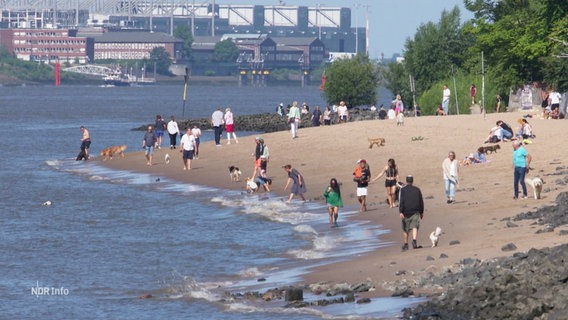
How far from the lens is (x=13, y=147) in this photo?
74.5 meters

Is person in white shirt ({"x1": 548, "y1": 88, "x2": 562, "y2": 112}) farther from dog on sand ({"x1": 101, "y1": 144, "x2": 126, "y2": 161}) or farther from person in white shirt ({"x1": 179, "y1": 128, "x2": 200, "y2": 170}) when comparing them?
dog on sand ({"x1": 101, "y1": 144, "x2": 126, "y2": 161})

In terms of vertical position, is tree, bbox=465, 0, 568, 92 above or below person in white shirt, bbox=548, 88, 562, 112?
above

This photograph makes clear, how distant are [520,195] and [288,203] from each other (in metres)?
7.34

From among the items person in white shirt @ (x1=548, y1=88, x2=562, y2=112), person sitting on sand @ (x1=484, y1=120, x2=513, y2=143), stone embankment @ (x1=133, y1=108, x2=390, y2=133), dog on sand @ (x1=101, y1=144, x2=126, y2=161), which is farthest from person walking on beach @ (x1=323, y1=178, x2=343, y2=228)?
stone embankment @ (x1=133, y1=108, x2=390, y2=133)

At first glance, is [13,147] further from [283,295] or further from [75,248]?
[283,295]

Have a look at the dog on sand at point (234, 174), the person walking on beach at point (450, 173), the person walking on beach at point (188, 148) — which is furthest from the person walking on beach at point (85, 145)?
the person walking on beach at point (450, 173)

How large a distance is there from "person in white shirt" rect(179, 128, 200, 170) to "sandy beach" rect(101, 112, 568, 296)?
39cm

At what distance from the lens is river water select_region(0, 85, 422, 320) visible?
24.2 metres

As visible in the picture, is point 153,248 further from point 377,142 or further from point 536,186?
point 377,142

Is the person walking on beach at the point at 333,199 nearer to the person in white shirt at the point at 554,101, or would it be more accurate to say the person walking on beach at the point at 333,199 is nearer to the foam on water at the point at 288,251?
the foam on water at the point at 288,251

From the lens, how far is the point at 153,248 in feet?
106

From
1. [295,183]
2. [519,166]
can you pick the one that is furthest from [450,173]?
[295,183]

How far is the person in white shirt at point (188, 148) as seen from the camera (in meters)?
47.4

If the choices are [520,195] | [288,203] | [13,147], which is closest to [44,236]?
[288,203]
